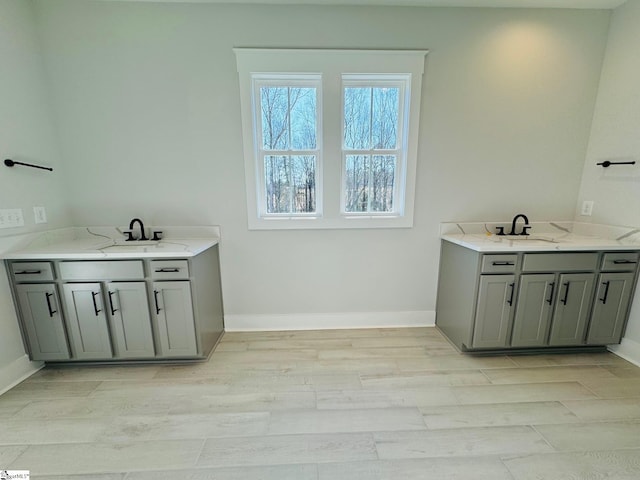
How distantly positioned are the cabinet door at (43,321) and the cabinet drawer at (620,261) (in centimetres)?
417

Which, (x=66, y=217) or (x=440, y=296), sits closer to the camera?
(x=66, y=217)

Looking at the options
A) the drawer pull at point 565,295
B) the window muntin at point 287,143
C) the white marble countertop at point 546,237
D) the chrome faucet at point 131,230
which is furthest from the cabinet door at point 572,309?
the chrome faucet at point 131,230

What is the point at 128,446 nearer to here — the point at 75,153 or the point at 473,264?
the point at 75,153

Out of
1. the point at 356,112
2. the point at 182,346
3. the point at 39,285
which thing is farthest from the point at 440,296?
the point at 39,285

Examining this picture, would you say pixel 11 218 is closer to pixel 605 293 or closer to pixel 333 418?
pixel 333 418

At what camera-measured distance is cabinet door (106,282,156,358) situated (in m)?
2.06

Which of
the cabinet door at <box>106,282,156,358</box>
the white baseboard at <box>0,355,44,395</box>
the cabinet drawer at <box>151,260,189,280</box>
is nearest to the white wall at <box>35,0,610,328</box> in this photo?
the cabinet drawer at <box>151,260,189,280</box>

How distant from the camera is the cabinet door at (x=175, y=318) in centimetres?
208

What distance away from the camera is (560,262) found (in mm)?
2160

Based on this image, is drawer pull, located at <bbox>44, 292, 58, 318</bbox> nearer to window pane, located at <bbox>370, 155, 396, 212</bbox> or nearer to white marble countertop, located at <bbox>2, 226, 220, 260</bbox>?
white marble countertop, located at <bbox>2, 226, 220, 260</bbox>

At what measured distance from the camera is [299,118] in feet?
8.23

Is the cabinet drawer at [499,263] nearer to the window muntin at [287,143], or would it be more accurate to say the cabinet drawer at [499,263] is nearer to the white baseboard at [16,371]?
the window muntin at [287,143]

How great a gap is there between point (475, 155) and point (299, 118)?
1.64 m

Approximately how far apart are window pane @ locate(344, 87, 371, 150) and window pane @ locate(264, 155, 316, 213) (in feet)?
1.31
